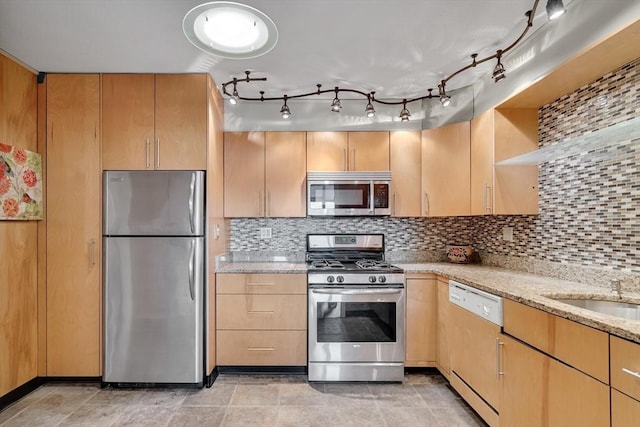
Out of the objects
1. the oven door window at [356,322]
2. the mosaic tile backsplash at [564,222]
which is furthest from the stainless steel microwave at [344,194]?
the oven door window at [356,322]

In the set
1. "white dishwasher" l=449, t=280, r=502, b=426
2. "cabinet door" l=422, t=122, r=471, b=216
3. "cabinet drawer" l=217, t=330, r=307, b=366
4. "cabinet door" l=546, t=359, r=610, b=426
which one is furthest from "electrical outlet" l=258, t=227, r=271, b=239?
"cabinet door" l=546, t=359, r=610, b=426

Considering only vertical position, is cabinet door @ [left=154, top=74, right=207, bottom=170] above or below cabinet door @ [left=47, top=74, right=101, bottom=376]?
above

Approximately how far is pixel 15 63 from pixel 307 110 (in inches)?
86.9

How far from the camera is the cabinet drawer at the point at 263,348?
2.64 m

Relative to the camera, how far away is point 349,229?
3234mm

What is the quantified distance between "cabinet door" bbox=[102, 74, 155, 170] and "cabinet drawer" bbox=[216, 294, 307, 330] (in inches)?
57.0

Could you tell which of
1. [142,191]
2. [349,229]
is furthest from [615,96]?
[142,191]

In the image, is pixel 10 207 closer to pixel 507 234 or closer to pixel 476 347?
pixel 476 347

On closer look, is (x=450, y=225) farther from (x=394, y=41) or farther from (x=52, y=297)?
(x=52, y=297)

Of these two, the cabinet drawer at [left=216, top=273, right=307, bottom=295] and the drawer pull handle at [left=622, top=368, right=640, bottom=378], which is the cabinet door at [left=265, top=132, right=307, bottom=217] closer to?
the cabinet drawer at [left=216, top=273, right=307, bottom=295]

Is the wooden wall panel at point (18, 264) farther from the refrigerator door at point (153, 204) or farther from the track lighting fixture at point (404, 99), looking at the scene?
the track lighting fixture at point (404, 99)

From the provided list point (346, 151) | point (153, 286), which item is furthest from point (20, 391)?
point (346, 151)

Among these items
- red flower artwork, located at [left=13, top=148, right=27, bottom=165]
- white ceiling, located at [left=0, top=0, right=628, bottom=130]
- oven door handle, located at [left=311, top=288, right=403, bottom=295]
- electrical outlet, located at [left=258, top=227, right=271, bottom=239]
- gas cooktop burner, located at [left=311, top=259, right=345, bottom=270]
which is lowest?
oven door handle, located at [left=311, top=288, right=403, bottom=295]

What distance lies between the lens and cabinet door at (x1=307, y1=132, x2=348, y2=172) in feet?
9.76
